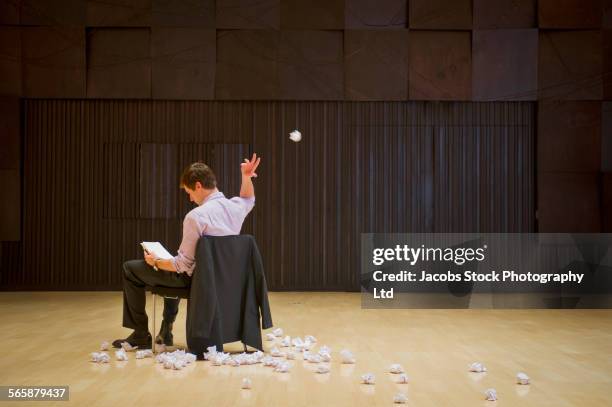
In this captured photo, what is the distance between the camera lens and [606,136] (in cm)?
809

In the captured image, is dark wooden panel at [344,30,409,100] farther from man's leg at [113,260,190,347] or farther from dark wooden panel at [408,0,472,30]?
man's leg at [113,260,190,347]

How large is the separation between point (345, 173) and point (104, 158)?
2.60 m

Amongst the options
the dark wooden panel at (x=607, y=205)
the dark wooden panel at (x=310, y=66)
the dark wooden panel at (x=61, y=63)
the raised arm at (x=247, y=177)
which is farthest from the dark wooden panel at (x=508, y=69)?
the raised arm at (x=247, y=177)

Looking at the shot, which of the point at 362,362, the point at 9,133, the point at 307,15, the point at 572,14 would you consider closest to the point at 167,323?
the point at 362,362

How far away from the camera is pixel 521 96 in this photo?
813 cm

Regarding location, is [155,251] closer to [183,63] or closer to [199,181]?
[199,181]

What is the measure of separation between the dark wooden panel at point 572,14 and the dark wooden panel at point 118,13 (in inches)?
165

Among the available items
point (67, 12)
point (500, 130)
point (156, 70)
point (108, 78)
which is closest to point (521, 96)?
point (500, 130)

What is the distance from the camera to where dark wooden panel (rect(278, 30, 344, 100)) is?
26.7 feet

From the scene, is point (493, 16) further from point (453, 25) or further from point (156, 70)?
point (156, 70)

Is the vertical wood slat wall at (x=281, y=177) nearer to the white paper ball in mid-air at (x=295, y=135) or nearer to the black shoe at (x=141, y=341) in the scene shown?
the white paper ball in mid-air at (x=295, y=135)

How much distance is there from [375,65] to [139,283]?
459 cm

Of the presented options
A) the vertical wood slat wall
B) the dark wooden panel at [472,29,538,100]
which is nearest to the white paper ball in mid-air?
the vertical wood slat wall

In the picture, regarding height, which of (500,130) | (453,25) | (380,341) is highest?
(453,25)
